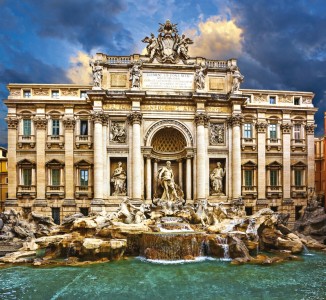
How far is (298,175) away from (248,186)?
15.9 feet

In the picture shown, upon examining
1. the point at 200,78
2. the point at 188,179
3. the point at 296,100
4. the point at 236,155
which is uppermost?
the point at 200,78

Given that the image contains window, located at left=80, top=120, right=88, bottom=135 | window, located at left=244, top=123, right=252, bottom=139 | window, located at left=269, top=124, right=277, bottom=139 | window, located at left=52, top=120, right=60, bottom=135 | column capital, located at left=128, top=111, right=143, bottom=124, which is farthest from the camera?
window, located at left=269, top=124, right=277, bottom=139

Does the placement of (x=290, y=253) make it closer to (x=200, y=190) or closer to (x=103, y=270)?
(x=200, y=190)

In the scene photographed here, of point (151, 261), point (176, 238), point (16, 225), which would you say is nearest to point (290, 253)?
point (176, 238)

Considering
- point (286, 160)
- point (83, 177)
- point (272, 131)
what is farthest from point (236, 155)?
point (83, 177)

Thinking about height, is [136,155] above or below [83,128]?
below

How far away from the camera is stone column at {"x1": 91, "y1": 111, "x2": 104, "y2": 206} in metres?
23.9

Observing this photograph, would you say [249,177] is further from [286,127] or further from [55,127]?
[55,127]

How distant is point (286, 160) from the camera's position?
87.3ft

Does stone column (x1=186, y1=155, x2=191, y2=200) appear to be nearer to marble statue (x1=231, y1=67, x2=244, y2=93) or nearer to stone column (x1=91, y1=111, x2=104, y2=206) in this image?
marble statue (x1=231, y1=67, x2=244, y2=93)

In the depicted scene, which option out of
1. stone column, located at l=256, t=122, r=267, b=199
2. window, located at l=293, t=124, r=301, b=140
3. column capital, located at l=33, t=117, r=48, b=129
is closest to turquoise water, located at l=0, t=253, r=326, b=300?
stone column, located at l=256, t=122, r=267, b=199

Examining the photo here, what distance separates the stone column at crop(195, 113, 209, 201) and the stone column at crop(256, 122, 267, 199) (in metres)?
5.00

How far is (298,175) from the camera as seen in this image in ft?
88.9

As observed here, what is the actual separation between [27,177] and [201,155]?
14473 millimetres
